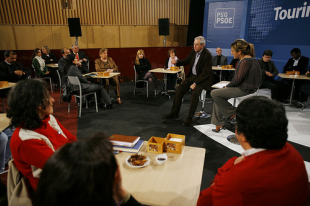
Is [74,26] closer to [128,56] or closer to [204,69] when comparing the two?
[128,56]

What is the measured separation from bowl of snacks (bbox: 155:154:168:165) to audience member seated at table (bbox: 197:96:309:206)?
0.58 metres

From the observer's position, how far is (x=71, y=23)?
284 inches

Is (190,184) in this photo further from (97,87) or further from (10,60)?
(10,60)

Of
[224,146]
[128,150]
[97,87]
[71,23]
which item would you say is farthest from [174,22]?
[128,150]

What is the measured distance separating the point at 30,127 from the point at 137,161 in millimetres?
739

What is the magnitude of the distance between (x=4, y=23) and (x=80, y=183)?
29.6 ft

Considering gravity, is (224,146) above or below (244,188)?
below

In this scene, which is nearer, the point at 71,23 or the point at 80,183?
the point at 80,183

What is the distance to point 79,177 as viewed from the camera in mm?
606

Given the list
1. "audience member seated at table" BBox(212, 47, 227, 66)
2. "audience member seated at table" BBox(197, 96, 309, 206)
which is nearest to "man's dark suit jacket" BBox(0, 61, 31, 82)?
"audience member seated at table" BBox(197, 96, 309, 206)

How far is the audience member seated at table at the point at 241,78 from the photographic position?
3195mm

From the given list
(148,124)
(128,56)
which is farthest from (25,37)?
(148,124)

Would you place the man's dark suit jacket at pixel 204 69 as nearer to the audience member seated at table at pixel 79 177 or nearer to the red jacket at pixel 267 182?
the red jacket at pixel 267 182

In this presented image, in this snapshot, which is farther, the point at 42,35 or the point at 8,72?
the point at 42,35
